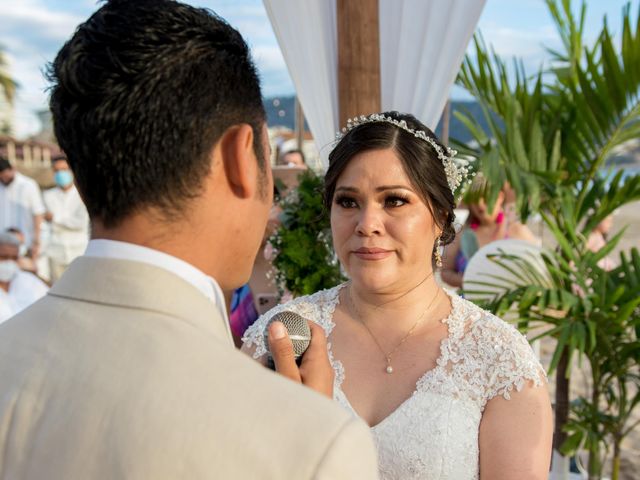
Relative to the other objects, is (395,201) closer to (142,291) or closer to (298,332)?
(298,332)

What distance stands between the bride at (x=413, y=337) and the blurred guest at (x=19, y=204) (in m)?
6.88

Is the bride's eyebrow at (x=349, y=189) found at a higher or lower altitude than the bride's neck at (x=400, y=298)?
higher

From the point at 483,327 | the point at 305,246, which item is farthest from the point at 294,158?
the point at 483,327

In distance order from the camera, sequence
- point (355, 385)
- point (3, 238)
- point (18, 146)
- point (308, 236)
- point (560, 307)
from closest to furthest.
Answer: point (355, 385) < point (560, 307) < point (308, 236) < point (3, 238) < point (18, 146)

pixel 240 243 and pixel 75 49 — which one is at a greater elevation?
pixel 75 49

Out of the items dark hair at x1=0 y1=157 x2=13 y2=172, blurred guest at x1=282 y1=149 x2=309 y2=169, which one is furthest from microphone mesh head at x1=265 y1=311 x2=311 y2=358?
dark hair at x1=0 y1=157 x2=13 y2=172

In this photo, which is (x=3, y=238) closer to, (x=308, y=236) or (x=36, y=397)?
(x=308, y=236)

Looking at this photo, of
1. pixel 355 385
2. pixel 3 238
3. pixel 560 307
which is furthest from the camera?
pixel 3 238

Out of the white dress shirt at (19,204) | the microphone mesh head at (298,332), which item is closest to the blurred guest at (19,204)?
the white dress shirt at (19,204)

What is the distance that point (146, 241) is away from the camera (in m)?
0.95

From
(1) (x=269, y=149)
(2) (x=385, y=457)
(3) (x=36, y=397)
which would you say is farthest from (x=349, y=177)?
(3) (x=36, y=397)

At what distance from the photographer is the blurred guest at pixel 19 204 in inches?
330

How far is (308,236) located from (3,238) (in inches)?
130

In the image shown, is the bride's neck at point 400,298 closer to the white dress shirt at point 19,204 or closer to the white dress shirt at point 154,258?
the white dress shirt at point 154,258
